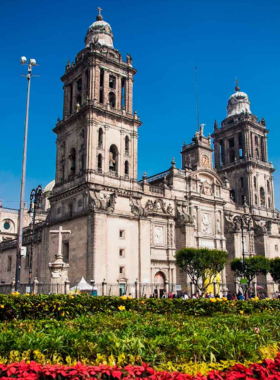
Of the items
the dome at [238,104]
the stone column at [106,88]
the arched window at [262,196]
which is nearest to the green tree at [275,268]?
the arched window at [262,196]

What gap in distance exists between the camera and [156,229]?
46469 millimetres

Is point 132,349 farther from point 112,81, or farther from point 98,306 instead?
point 112,81

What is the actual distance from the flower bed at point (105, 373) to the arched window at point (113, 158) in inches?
1481

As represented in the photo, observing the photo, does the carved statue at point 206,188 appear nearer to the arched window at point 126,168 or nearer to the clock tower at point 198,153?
the clock tower at point 198,153

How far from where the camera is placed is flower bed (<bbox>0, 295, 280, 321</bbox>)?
13.8 meters

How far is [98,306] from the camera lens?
1552 cm

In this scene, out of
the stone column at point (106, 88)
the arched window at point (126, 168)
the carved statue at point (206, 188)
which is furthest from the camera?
the carved statue at point (206, 188)

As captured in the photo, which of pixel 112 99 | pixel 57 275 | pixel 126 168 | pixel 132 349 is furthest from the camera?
pixel 112 99

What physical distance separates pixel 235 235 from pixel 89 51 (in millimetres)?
29974

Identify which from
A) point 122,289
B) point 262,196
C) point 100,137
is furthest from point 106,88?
point 262,196

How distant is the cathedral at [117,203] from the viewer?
3981cm

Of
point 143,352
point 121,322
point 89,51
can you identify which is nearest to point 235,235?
point 89,51

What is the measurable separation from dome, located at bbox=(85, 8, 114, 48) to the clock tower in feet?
56.5

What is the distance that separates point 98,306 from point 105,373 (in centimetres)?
927
